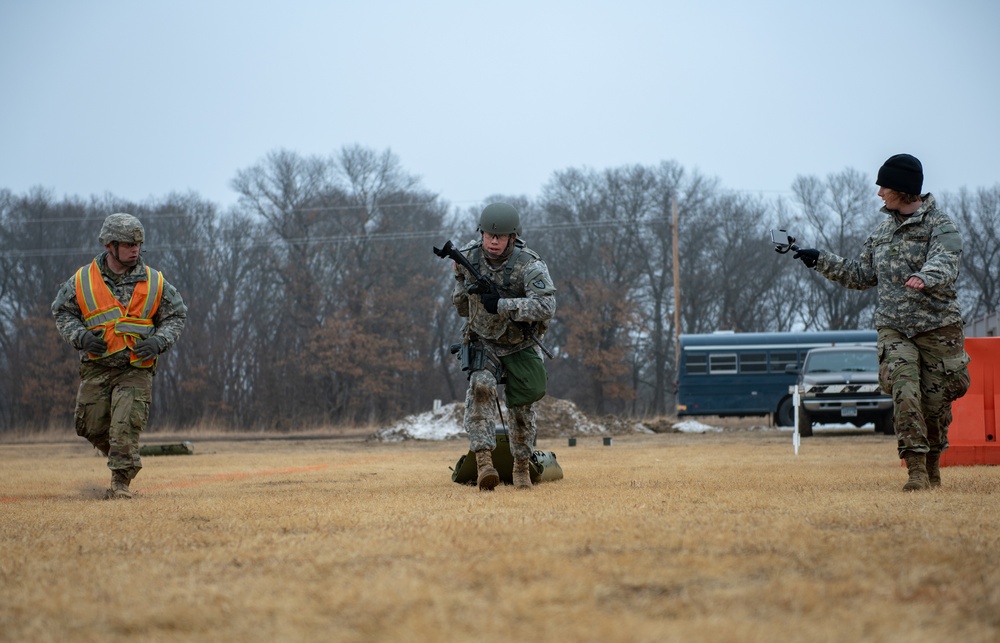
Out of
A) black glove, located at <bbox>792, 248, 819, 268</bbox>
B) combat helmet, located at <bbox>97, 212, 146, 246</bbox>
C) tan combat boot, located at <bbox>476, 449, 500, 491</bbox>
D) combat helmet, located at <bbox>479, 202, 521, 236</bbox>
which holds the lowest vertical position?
tan combat boot, located at <bbox>476, 449, 500, 491</bbox>

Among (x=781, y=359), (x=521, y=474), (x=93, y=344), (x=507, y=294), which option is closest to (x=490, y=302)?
(x=507, y=294)

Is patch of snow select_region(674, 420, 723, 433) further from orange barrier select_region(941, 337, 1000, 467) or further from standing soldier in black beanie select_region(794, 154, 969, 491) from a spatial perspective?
standing soldier in black beanie select_region(794, 154, 969, 491)

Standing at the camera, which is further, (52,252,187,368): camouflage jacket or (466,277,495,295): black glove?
(52,252,187,368): camouflage jacket

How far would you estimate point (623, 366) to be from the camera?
52844 millimetres

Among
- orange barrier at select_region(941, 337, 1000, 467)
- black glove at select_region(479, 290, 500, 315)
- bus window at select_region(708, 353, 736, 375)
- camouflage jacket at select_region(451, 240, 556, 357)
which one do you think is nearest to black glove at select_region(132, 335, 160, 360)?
camouflage jacket at select_region(451, 240, 556, 357)

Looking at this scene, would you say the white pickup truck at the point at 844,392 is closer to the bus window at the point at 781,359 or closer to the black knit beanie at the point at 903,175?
the bus window at the point at 781,359

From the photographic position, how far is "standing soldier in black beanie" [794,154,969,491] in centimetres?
823

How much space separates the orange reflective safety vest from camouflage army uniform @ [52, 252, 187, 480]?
0.17 ft

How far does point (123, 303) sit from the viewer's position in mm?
9305

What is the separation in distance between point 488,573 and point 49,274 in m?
51.6

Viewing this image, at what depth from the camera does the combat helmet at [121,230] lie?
9.15m

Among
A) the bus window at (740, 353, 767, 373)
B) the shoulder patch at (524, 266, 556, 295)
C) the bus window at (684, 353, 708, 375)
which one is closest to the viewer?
the shoulder patch at (524, 266, 556, 295)

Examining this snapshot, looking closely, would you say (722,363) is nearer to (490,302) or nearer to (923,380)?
(923,380)

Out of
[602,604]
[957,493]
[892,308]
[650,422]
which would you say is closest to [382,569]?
[602,604]
